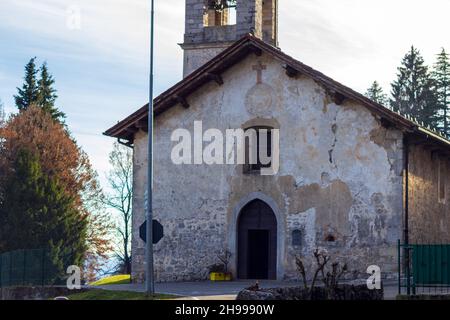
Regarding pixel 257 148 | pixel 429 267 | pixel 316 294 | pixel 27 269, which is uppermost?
pixel 257 148

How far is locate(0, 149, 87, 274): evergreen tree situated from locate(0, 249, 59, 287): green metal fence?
13.7 m

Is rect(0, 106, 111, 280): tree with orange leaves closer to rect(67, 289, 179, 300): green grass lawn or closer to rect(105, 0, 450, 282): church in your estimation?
rect(105, 0, 450, 282): church

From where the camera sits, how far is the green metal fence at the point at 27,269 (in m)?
37.2

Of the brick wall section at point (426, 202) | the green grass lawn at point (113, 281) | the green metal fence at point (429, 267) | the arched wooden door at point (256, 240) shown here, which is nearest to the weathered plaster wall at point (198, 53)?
the green grass lawn at point (113, 281)

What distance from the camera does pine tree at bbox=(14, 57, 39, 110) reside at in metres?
63.8

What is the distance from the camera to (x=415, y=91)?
80.9m

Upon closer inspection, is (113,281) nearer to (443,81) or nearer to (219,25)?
(219,25)

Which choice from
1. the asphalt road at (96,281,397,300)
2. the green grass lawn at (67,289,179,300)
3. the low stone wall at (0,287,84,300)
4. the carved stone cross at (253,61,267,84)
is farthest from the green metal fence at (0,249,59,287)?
the carved stone cross at (253,61,267,84)

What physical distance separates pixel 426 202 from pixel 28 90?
3523 centimetres

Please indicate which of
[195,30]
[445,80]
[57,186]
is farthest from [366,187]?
[445,80]

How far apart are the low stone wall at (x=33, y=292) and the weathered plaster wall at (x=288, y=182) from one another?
Result: 291 cm

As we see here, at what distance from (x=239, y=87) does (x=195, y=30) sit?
26.2 ft

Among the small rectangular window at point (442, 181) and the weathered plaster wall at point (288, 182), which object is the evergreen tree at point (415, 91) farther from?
the weathered plaster wall at point (288, 182)

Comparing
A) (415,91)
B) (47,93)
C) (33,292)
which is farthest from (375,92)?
(33,292)
